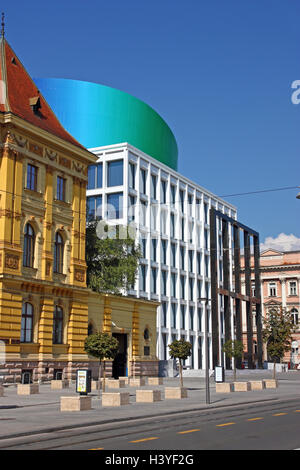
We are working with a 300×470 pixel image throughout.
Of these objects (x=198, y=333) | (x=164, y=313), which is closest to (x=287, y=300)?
(x=198, y=333)

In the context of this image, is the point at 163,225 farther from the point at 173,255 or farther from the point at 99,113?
the point at 99,113

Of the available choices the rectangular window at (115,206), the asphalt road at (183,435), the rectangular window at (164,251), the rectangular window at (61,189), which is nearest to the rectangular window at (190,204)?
the rectangular window at (164,251)

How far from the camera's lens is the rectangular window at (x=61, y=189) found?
147 feet

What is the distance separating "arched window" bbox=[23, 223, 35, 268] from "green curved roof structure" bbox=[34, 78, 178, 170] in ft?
147

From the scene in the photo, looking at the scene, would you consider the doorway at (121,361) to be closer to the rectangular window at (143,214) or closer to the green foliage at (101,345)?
the green foliage at (101,345)

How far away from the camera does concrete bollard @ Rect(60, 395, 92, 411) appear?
22391 mm

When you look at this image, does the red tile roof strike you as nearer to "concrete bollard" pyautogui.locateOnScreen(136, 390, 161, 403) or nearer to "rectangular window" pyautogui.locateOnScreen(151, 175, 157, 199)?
"concrete bollard" pyautogui.locateOnScreen(136, 390, 161, 403)

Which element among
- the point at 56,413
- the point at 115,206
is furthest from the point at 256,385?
the point at 115,206

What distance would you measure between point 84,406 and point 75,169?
26.5 meters

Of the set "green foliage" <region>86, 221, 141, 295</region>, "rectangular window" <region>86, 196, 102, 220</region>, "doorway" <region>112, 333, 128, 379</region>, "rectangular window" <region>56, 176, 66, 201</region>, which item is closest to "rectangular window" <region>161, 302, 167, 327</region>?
"rectangular window" <region>86, 196, 102, 220</region>

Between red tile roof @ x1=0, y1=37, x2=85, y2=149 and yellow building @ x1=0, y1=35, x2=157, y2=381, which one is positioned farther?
red tile roof @ x1=0, y1=37, x2=85, y2=149

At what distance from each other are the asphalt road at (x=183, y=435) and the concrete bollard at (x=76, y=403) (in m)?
3.59

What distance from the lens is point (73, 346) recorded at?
1714 inches

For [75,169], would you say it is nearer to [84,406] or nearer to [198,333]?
[84,406]
